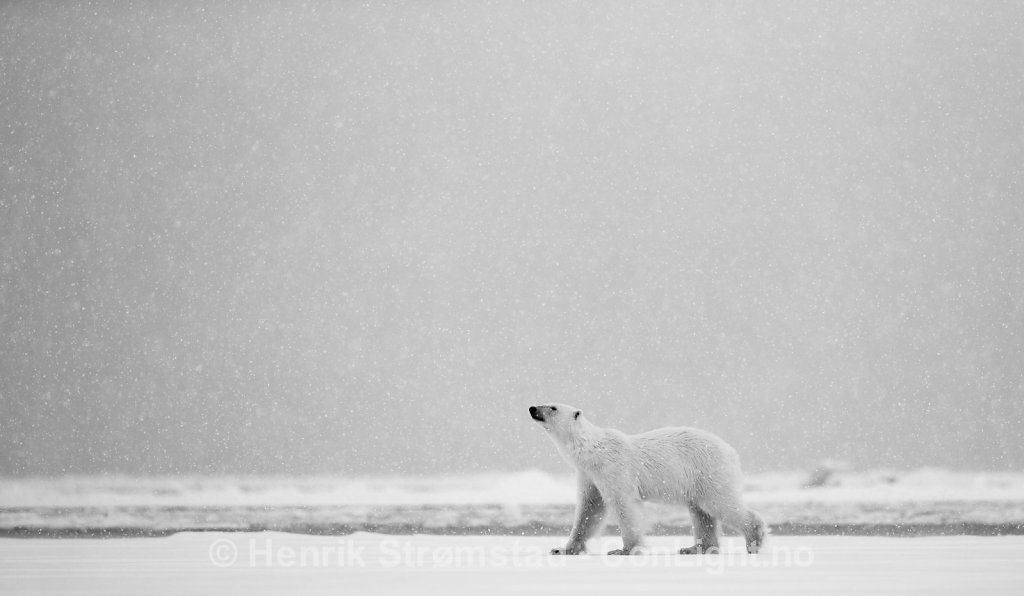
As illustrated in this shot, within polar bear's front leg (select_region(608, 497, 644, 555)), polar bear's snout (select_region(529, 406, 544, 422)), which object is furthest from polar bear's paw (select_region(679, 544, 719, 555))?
polar bear's snout (select_region(529, 406, 544, 422))

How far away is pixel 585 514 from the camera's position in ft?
8.79

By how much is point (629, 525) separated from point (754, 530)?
0.36m

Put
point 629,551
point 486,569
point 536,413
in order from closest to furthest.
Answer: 1. point 486,569
2. point 629,551
3. point 536,413

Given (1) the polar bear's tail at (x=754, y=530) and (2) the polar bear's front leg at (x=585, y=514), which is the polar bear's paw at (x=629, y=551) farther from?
(1) the polar bear's tail at (x=754, y=530)

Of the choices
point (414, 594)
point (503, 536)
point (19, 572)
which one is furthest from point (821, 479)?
point (19, 572)

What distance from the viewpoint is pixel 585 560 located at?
98.8 inches

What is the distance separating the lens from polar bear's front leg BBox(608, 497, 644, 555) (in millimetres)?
2566

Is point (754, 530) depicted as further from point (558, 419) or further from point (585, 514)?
point (558, 419)

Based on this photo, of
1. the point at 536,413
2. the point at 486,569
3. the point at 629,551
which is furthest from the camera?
the point at 536,413

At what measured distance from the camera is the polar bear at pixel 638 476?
2588 millimetres

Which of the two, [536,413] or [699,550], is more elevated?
[536,413]

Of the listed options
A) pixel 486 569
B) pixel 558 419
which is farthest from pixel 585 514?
pixel 486 569

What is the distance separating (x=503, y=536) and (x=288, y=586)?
6.54ft

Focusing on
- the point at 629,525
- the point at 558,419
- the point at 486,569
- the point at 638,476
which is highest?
the point at 558,419
